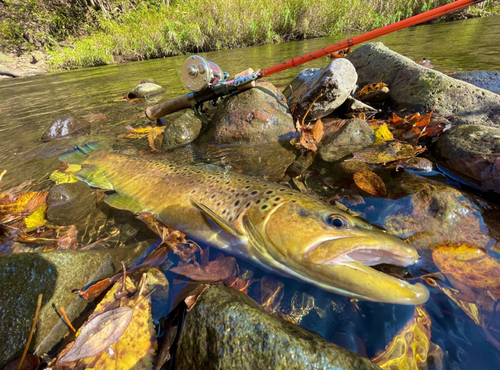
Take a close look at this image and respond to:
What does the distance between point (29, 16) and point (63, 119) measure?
43.4 m

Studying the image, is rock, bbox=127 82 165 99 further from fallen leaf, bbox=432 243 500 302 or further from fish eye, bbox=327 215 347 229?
fallen leaf, bbox=432 243 500 302

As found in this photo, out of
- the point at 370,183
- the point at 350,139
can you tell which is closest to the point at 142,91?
the point at 350,139

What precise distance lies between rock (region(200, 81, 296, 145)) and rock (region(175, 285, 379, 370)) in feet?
10.2

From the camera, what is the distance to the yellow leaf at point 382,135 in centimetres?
353

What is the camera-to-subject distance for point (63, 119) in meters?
5.71

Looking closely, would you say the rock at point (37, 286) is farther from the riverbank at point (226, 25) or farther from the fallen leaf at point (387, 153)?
the riverbank at point (226, 25)

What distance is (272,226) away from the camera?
2.02 m

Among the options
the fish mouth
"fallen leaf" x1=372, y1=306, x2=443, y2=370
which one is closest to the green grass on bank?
the fish mouth

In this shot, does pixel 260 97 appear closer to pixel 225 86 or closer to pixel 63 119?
pixel 225 86

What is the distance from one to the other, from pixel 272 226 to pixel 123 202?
1924mm

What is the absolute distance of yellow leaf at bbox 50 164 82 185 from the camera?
143 inches

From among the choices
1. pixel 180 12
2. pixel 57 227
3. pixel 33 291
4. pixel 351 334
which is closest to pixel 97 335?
pixel 33 291

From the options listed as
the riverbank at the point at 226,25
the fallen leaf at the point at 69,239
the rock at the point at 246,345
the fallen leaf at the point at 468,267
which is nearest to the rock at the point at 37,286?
the fallen leaf at the point at 69,239

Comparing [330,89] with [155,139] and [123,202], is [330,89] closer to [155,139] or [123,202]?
[155,139]
